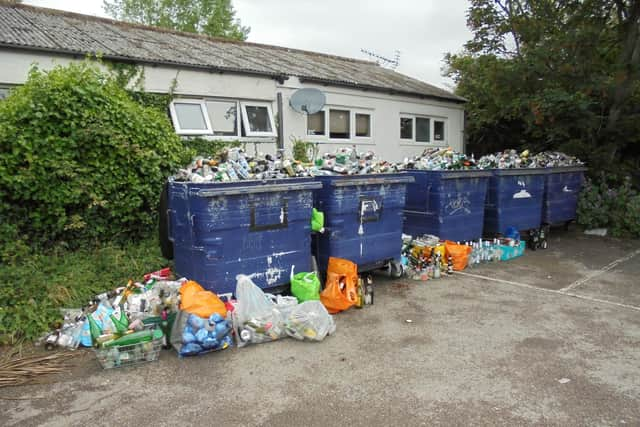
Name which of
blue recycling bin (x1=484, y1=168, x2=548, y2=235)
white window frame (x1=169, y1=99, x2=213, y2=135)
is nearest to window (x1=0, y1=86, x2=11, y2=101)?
white window frame (x1=169, y1=99, x2=213, y2=135)

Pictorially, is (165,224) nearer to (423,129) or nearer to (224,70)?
(224,70)

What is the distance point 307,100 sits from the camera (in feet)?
30.9

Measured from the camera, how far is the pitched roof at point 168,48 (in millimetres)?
7262

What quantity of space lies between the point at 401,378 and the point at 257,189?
2.19 meters

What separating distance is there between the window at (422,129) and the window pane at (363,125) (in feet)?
4.03

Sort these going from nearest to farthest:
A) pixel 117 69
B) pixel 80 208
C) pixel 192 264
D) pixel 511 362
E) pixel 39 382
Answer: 1. pixel 39 382
2. pixel 511 362
3. pixel 192 264
4. pixel 80 208
5. pixel 117 69

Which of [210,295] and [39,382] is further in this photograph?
[210,295]

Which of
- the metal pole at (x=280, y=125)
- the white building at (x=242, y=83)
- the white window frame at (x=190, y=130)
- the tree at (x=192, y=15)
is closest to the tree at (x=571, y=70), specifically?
the white building at (x=242, y=83)

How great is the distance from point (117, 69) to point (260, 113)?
9.03 ft

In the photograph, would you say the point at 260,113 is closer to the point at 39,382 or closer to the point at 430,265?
the point at 430,265

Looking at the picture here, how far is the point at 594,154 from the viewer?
966 cm

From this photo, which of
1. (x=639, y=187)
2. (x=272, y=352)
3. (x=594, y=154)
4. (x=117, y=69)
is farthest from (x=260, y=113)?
(x=639, y=187)

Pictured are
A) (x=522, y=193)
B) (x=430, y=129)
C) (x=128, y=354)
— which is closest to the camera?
(x=128, y=354)

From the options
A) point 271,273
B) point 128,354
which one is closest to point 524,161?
point 271,273
